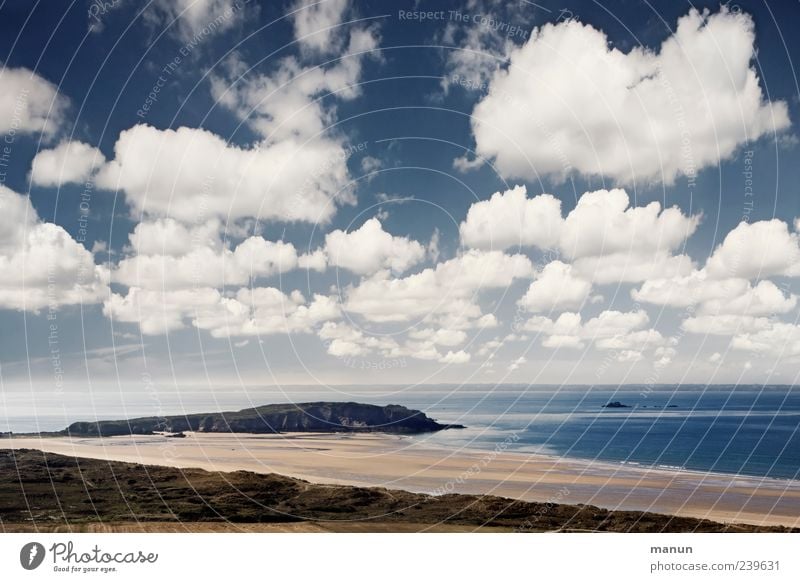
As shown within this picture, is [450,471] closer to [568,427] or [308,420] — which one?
[308,420]

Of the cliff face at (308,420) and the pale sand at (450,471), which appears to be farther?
the cliff face at (308,420)

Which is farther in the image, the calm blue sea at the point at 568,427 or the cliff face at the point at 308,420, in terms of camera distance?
the cliff face at the point at 308,420

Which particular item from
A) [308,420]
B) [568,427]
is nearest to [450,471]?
[308,420]

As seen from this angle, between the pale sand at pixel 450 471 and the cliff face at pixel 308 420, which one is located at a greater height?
the cliff face at pixel 308 420

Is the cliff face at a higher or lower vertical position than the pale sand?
higher

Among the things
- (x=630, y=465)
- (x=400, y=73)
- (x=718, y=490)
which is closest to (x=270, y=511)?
(x=400, y=73)

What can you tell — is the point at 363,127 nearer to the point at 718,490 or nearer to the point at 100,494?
the point at 100,494
